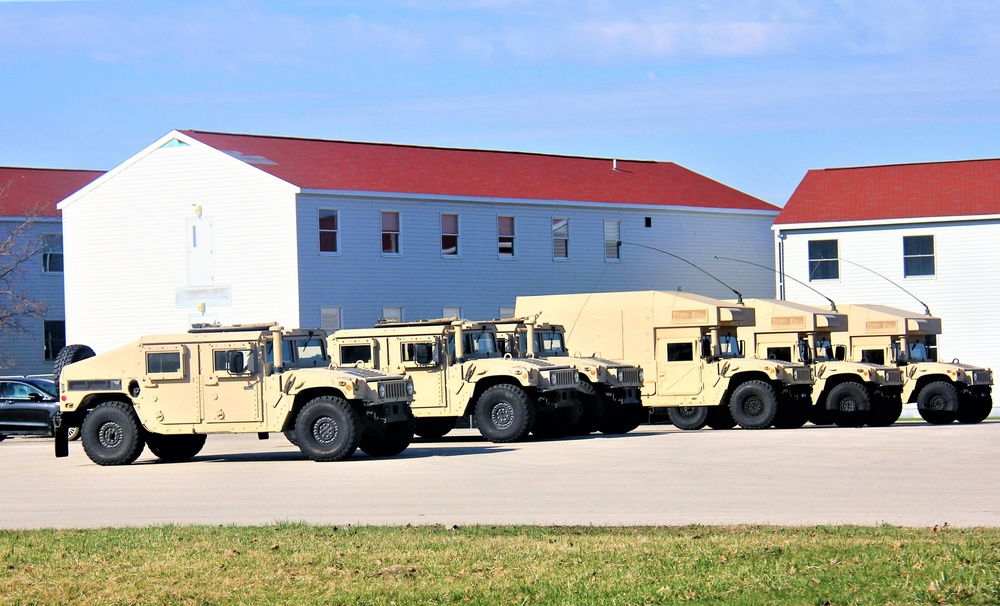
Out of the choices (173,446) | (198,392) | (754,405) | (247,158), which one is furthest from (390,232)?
(198,392)

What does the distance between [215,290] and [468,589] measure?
29991mm

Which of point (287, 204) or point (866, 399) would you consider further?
point (287, 204)

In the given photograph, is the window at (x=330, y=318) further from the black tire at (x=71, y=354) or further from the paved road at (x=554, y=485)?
the paved road at (x=554, y=485)

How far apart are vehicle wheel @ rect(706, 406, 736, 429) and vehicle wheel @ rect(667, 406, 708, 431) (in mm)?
259

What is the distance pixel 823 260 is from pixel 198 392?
26.3m

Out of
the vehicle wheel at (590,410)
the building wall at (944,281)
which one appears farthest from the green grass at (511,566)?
the building wall at (944,281)

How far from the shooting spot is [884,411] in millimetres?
28922

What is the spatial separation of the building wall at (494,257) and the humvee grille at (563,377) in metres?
13.7

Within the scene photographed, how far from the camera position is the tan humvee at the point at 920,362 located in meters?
29.1

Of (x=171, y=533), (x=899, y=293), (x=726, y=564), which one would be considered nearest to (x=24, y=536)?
(x=171, y=533)

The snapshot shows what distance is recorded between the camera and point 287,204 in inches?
1451

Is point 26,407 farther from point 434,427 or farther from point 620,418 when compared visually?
point 620,418

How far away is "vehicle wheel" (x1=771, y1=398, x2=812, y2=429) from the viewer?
28094mm

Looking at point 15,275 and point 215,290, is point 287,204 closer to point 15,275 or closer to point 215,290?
point 215,290
